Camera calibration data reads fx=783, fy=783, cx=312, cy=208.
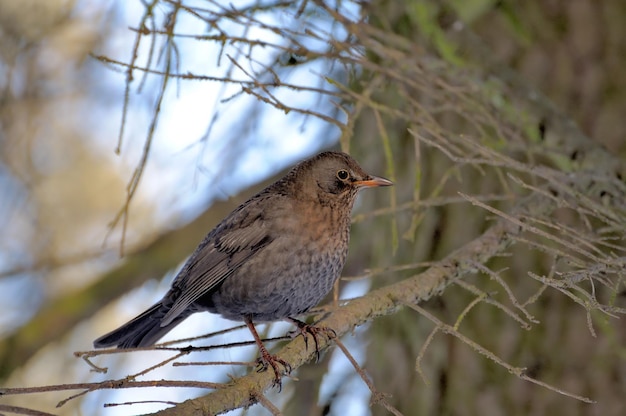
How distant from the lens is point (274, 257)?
3389 mm

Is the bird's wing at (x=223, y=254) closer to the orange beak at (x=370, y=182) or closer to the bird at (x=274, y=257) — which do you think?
the bird at (x=274, y=257)

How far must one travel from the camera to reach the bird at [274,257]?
3373 mm

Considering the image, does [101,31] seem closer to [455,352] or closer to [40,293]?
[40,293]

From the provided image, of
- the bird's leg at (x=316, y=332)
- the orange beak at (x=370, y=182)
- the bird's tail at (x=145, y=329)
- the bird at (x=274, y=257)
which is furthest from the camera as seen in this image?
the bird's tail at (x=145, y=329)

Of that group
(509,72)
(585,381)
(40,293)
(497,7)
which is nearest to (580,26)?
(497,7)

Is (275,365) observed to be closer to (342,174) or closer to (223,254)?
(223,254)

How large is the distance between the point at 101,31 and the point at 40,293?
6.13 feet

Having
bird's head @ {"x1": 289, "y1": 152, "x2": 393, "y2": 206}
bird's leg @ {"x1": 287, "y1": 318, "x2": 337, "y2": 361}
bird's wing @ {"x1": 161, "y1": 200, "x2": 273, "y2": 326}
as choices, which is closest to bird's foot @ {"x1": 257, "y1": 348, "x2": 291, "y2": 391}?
bird's leg @ {"x1": 287, "y1": 318, "x2": 337, "y2": 361}

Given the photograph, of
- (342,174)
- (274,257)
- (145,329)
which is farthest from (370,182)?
(145,329)

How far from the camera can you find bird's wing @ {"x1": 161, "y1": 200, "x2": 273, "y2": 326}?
3.45 m

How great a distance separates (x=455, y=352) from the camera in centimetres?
385

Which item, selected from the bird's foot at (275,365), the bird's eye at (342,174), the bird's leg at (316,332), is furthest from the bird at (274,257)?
the bird's foot at (275,365)

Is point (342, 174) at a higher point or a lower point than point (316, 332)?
higher

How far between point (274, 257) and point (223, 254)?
0.27 meters
